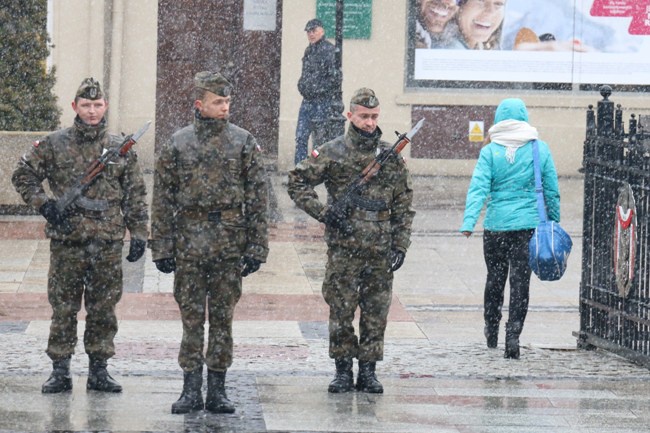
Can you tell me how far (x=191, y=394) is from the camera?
768 centimetres

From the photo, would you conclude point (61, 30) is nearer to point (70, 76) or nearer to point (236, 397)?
point (70, 76)

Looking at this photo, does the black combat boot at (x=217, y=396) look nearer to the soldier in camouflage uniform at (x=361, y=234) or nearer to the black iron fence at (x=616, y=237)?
the soldier in camouflage uniform at (x=361, y=234)

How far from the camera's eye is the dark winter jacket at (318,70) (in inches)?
693

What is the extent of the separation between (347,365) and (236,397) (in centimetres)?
67

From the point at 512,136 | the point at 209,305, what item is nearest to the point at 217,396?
the point at 209,305

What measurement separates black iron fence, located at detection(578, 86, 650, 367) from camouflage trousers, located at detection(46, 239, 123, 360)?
10.9 ft

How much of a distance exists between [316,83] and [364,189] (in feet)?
31.6

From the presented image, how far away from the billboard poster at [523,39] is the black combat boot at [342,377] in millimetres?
12212

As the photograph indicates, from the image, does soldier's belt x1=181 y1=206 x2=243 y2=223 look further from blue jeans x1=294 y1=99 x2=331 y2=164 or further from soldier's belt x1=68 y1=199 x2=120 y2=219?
blue jeans x1=294 y1=99 x2=331 y2=164

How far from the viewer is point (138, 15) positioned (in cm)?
1992

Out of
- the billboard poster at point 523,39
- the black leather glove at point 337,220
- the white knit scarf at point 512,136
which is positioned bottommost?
the black leather glove at point 337,220

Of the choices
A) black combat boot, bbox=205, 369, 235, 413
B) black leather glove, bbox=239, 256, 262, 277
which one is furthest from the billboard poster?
black combat boot, bbox=205, 369, 235, 413

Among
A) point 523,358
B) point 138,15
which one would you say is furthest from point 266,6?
point 523,358

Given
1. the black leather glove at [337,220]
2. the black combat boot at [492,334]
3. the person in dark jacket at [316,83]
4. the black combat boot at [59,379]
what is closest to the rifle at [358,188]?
the black leather glove at [337,220]
